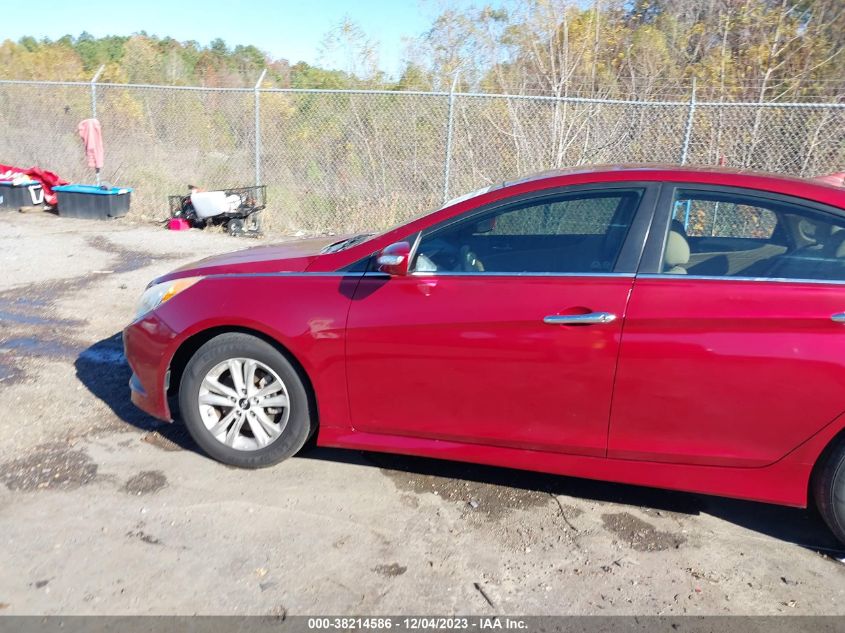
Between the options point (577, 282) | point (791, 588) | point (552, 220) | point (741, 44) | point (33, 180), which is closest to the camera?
point (791, 588)

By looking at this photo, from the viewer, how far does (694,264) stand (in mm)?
3172

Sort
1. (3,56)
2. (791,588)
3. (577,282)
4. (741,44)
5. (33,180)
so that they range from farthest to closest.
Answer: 1. (3,56)
2. (33,180)
3. (741,44)
4. (577,282)
5. (791,588)

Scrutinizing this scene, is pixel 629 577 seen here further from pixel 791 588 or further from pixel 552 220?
pixel 552 220

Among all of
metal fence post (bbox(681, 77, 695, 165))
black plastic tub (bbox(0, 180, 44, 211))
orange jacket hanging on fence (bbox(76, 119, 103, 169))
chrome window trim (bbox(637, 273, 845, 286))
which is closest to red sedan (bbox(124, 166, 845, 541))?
chrome window trim (bbox(637, 273, 845, 286))

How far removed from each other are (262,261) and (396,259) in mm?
919

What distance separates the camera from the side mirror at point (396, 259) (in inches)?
131

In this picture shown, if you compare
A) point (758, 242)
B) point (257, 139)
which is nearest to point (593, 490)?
point (758, 242)

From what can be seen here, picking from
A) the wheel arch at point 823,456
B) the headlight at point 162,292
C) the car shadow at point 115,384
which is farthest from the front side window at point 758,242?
the car shadow at point 115,384

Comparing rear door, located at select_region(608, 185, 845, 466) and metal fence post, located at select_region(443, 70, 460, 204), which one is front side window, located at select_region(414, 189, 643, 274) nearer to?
rear door, located at select_region(608, 185, 845, 466)

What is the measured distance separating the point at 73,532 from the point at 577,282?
256 cm

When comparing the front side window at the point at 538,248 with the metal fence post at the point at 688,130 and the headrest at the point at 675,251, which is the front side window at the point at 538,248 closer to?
the headrest at the point at 675,251

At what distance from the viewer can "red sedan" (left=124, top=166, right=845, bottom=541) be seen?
2984 mm

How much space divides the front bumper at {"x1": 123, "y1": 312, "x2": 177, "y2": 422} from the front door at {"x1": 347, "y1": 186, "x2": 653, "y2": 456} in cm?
109

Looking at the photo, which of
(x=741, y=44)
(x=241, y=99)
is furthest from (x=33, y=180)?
(x=741, y=44)
